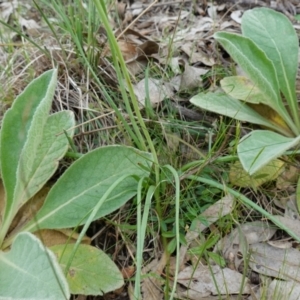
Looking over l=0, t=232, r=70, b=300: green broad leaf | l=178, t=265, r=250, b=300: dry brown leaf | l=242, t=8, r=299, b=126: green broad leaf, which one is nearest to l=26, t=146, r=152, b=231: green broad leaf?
l=0, t=232, r=70, b=300: green broad leaf

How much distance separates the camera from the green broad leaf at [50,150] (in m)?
1.23

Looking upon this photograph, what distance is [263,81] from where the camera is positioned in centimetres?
130

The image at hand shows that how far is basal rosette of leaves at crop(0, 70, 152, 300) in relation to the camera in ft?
3.64

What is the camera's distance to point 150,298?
1.12 metres

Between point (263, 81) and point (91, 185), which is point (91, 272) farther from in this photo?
point (263, 81)

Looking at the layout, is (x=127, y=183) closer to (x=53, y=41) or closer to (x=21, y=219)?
(x=21, y=219)

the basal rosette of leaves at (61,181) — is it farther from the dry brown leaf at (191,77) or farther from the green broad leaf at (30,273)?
the dry brown leaf at (191,77)

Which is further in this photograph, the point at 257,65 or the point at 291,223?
the point at 257,65

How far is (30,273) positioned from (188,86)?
29.9 inches

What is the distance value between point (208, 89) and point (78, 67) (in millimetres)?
392

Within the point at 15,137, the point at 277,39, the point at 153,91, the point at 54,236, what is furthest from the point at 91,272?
the point at 277,39

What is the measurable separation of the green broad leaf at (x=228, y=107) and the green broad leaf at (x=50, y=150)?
345mm

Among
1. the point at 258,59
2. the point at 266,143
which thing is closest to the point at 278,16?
the point at 258,59

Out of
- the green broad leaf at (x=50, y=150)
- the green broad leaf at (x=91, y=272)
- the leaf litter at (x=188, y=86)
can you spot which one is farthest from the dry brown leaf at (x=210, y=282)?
the green broad leaf at (x=50, y=150)
